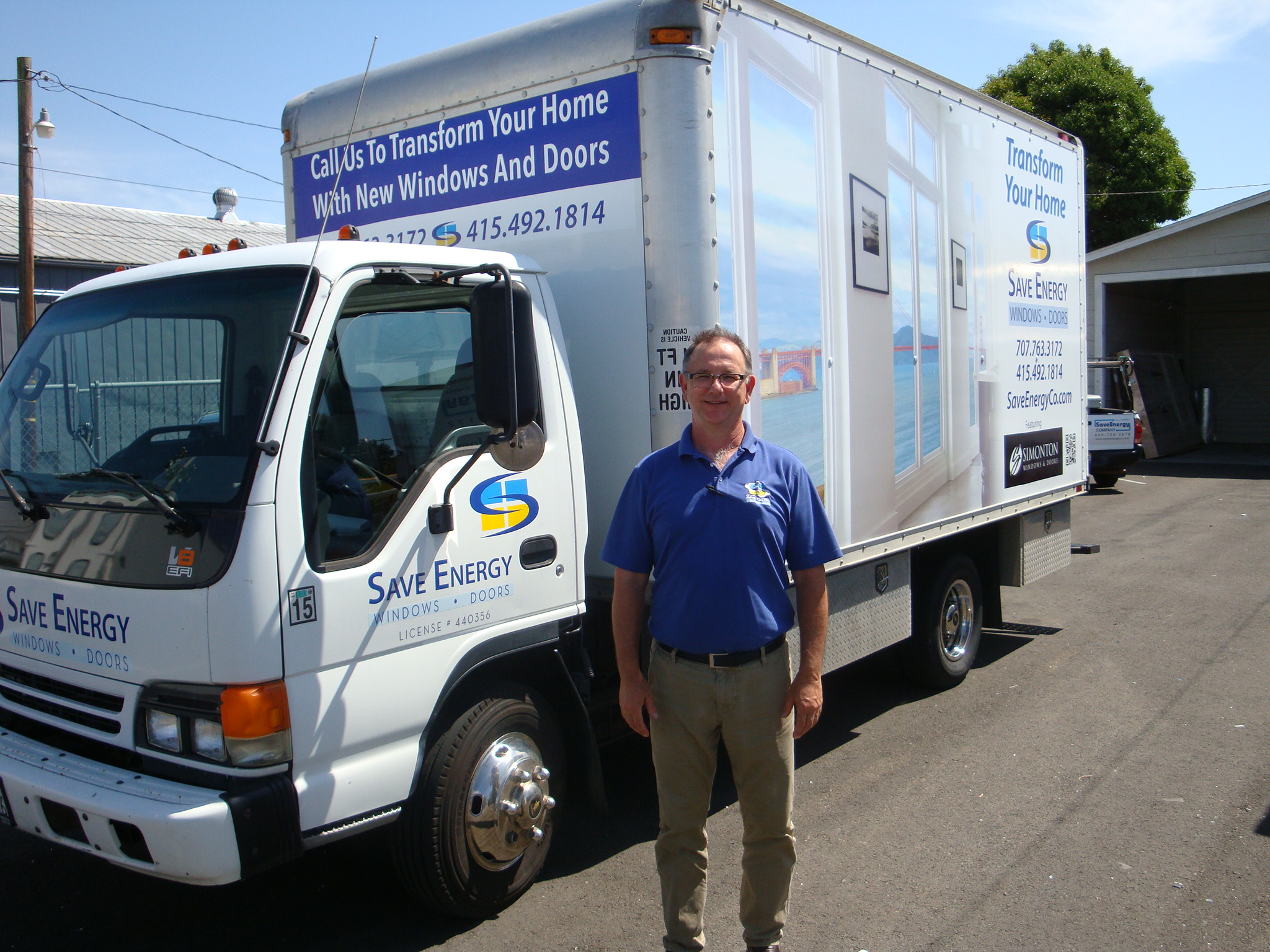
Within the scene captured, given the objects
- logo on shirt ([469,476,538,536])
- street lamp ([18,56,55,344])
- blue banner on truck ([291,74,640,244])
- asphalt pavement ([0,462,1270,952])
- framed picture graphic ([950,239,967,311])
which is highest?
street lamp ([18,56,55,344])

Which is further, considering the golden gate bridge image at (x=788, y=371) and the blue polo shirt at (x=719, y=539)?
the golden gate bridge image at (x=788, y=371)

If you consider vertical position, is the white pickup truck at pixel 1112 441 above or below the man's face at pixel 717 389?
below

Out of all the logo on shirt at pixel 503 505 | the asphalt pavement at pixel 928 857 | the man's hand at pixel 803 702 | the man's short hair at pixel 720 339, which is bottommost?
the asphalt pavement at pixel 928 857

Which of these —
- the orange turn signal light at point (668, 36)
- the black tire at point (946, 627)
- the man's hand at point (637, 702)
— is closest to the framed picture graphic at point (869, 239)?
the orange turn signal light at point (668, 36)

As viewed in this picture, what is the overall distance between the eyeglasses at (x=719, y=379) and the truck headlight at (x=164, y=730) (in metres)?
1.81

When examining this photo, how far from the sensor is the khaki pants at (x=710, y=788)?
3084 mm

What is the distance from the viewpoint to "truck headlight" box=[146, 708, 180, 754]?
294cm

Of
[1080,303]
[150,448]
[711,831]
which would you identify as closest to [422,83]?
[150,448]

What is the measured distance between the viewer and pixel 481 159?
432 centimetres

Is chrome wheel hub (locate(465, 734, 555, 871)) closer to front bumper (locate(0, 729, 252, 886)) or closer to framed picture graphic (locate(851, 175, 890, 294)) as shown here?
front bumper (locate(0, 729, 252, 886))

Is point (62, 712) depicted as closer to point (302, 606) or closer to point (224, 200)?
point (302, 606)

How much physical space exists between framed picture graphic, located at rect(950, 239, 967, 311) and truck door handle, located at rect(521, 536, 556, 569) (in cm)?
335

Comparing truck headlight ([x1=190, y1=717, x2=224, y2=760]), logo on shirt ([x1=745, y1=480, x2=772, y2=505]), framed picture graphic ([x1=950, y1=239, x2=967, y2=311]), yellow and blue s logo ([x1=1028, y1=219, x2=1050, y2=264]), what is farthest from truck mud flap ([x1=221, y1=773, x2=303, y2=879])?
yellow and blue s logo ([x1=1028, y1=219, x2=1050, y2=264])

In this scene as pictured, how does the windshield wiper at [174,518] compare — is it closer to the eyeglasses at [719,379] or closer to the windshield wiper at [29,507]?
the windshield wiper at [29,507]
